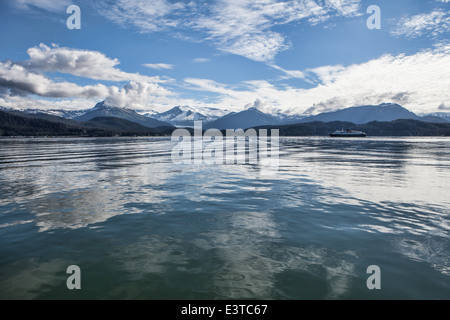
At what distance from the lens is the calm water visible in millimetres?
8102

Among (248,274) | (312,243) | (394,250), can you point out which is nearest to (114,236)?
(248,274)

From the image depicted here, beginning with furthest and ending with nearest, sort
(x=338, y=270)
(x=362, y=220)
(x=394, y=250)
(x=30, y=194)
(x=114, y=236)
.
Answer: (x=30, y=194), (x=362, y=220), (x=114, y=236), (x=394, y=250), (x=338, y=270)

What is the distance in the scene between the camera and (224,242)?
11.5 meters

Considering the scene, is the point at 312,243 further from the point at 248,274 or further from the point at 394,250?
the point at 248,274

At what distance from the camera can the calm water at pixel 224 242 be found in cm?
810

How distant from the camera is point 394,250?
417 inches

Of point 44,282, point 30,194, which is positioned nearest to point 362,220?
point 44,282

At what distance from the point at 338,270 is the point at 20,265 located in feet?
38.3

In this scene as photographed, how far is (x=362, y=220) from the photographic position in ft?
46.7
